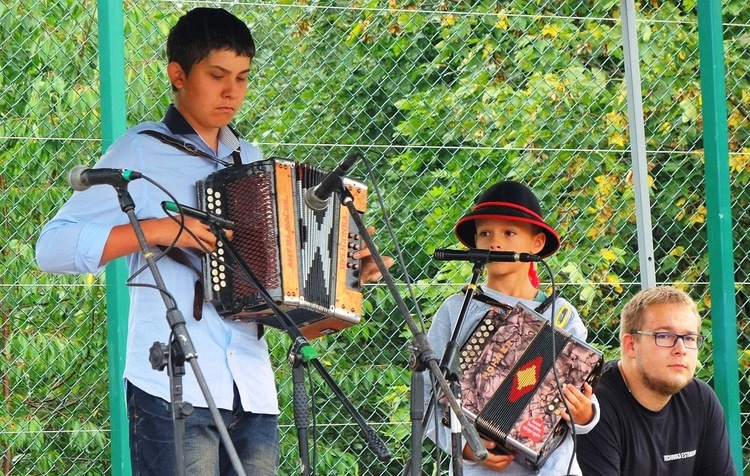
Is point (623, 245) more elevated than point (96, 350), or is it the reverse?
point (623, 245)

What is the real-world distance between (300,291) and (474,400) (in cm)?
86

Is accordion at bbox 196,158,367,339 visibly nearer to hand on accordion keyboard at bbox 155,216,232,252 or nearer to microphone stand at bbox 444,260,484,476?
hand on accordion keyboard at bbox 155,216,232,252

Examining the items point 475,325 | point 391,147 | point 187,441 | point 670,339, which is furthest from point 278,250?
point 391,147

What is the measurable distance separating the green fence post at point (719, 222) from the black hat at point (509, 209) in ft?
2.96

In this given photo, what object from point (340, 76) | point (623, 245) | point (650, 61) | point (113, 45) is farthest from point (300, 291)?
point (650, 61)

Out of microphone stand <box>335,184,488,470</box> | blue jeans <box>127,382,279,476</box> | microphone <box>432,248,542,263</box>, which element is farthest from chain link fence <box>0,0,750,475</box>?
microphone stand <box>335,184,488,470</box>

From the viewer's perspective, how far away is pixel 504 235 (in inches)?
142

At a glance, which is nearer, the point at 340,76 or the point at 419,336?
the point at 419,336

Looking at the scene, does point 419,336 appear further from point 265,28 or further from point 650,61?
point 650,61

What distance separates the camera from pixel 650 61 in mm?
5895

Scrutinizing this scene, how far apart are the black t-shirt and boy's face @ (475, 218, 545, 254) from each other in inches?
24.1

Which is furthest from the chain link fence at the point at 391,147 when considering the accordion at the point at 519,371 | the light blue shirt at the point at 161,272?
the light blue shirt at the point at 161,272

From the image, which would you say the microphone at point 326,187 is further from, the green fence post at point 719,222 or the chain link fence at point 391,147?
the green fence post at point 719,222

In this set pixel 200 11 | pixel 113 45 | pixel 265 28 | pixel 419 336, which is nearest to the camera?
pixel 419 336
